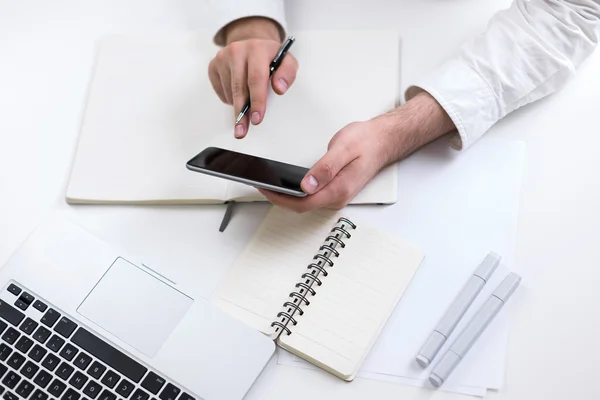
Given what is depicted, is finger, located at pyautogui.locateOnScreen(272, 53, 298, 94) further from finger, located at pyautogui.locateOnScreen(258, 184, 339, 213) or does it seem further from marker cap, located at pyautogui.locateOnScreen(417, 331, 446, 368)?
marker cap, located at pyautogui.locateOnScreen(417, 331, 446, 368)

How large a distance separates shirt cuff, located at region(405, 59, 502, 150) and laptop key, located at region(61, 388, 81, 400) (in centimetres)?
55

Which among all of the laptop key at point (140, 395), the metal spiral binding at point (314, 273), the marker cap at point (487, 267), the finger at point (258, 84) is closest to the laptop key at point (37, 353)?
the laptop key at point (140, 395)

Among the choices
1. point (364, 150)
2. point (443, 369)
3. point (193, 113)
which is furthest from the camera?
point (193, 113)

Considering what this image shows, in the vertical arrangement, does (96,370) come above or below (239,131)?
below

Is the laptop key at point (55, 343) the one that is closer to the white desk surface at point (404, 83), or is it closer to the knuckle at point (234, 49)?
the white desk surface at point (404, 83)

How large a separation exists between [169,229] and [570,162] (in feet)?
1.72

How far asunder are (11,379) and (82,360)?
0.08 m

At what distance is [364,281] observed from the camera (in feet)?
2.48

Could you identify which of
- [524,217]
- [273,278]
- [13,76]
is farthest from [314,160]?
[13,76]

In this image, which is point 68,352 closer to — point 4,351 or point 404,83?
point 4,351

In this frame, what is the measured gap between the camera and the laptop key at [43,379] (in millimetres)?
716

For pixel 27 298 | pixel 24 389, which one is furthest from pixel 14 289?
pixel 24 389

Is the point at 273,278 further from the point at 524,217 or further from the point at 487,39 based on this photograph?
the point at 487,39

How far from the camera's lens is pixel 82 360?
728 millimetres
